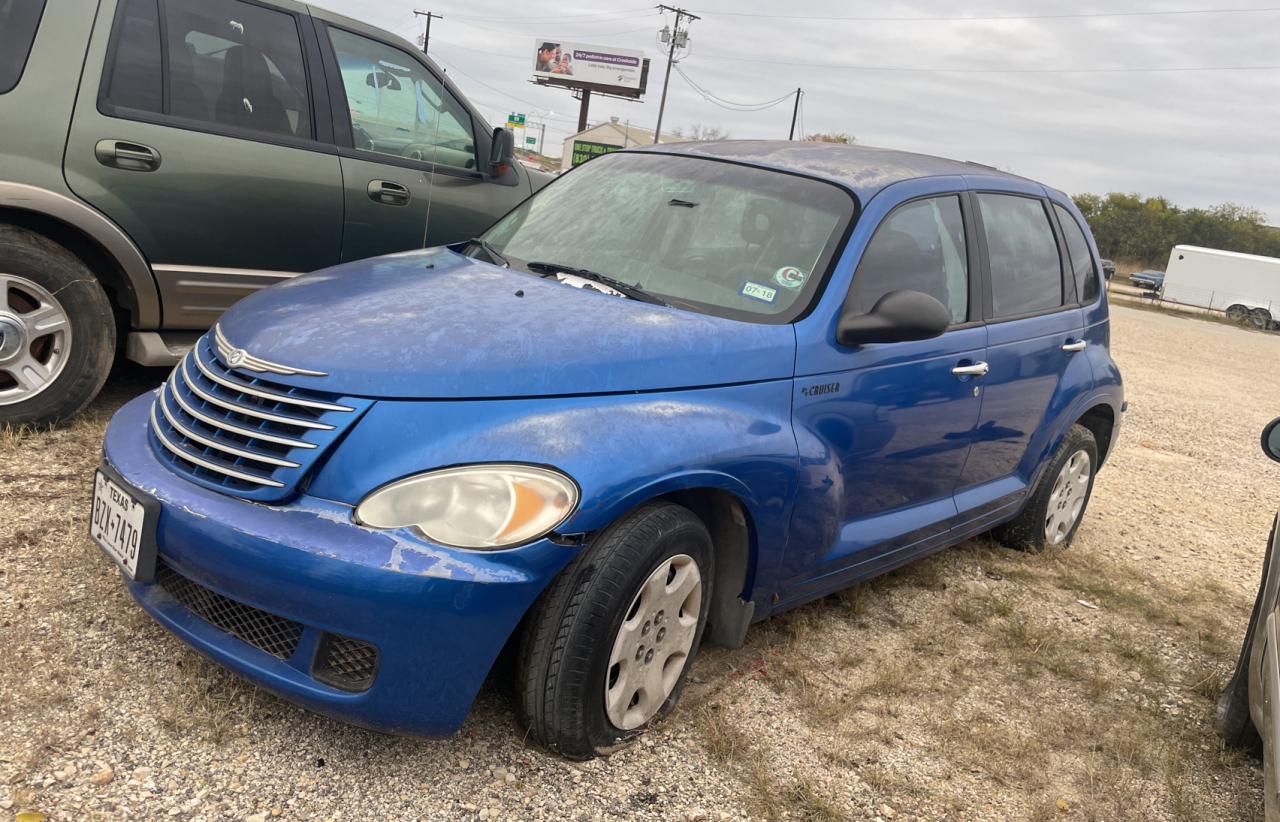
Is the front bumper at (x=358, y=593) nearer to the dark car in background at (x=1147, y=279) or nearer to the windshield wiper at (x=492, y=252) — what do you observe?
the windshield wiper at (x=492, y=252)

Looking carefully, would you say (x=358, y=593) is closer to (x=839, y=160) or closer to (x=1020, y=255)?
(x=839, y=160)

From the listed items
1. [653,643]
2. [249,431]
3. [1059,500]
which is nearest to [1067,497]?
[1059,500]

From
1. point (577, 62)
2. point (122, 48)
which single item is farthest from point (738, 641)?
point (577, 62)

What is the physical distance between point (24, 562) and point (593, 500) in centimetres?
204

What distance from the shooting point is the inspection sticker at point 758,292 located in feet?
10.3

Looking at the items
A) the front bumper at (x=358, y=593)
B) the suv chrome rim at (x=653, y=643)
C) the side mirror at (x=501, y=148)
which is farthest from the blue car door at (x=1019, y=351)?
the side mirror at (x=501, y=148)

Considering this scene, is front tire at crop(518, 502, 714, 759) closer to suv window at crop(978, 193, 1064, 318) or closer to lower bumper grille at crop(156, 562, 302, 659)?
lower bumper grille at crop(156, 562, 302, 659)

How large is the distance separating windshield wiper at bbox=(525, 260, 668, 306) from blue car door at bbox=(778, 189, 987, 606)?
1.61 feet

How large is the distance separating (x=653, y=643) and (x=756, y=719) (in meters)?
0.54

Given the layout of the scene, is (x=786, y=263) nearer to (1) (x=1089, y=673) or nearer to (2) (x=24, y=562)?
(1) (x=1089, y=673)

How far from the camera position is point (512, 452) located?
2.34 metres

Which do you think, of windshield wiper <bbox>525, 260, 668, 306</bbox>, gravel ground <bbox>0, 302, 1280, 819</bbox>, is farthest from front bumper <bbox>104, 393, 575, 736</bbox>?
windshield wiper <bbox>525, 260, 668, 306</bbox>

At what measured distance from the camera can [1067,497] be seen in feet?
16.3

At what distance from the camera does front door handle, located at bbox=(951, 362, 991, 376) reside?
363 centimetres
